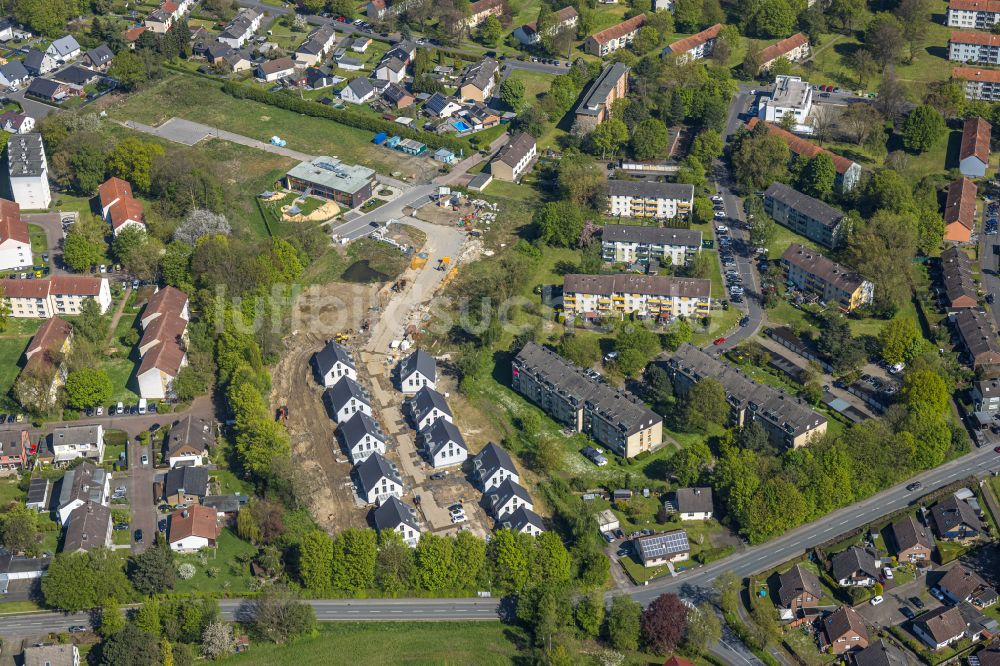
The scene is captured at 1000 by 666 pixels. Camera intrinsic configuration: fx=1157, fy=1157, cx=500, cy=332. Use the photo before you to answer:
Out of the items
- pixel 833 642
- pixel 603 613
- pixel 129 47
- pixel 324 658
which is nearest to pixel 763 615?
pixel 833 642

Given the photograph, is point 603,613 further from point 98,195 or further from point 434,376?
point 98,195

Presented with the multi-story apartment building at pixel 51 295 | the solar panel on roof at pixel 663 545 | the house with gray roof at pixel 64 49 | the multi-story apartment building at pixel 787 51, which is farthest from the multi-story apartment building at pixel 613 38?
the solar panel on roof at pixel 663 545

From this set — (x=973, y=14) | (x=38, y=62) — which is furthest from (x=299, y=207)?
(x=973, y=14)

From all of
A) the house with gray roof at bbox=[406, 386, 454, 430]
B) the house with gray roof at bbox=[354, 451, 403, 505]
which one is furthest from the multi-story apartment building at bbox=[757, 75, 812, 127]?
the house with gray roof at bbox=[354, 451, 403, 505]

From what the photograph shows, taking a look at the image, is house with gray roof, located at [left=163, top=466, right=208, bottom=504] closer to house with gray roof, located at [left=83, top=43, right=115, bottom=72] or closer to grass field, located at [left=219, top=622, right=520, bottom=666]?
grass field, located at [left=219, top=622, right=520, bottom=666]

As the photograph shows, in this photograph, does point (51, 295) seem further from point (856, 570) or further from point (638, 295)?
point (856, 570)
